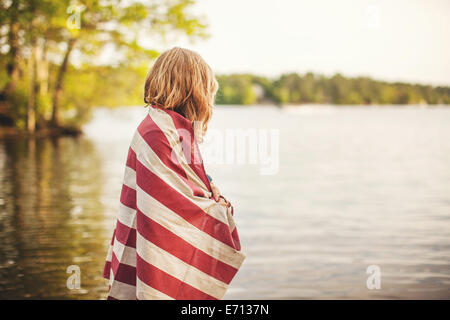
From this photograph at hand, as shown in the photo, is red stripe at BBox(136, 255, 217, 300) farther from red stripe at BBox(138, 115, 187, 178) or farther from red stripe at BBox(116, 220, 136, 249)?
red stripe at BBox(138, 115, 187, 178)

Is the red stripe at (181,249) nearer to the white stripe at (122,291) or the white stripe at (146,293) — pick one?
the white stripe at (146,293)

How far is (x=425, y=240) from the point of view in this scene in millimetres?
8508

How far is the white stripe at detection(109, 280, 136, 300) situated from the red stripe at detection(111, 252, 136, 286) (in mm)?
18

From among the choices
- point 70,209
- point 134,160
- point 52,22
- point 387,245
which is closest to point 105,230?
point 70,209

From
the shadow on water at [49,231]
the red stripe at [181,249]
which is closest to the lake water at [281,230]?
the shadow on water at [49,231]

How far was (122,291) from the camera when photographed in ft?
8.50

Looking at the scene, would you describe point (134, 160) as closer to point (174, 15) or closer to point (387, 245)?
point (387, 245)

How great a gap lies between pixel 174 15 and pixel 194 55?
28833 mm

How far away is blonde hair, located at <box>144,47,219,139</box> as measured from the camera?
243 cm

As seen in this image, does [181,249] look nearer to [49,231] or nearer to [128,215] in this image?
[128,215]

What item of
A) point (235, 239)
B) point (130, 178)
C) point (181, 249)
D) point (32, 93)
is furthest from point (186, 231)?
point (32, 93)

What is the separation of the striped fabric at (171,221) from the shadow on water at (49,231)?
3121 millimetres

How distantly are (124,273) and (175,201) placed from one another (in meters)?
0.46

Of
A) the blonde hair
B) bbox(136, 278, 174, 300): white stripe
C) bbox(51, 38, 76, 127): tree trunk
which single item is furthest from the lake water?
bbox(51, 38, 76, 127): tree trunk
